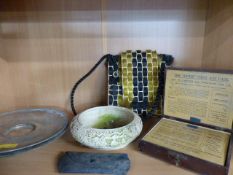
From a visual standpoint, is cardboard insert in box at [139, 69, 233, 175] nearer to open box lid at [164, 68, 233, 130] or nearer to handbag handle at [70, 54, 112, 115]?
A: open box lid at [164, 68, 233, 130]

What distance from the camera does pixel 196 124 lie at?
0.57 meters

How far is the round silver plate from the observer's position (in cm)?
54

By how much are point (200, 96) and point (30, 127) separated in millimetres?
504

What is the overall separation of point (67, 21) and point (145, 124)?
16.5 inches

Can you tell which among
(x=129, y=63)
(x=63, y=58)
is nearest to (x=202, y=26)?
(x=129, y=63)

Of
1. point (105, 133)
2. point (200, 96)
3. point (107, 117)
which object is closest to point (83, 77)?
point (107, 117)

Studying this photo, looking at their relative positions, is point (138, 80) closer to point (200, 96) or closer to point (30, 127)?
point (200, 96)

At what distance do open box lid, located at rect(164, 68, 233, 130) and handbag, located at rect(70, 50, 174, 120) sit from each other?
0.07 m

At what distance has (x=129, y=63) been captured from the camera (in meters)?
0.67

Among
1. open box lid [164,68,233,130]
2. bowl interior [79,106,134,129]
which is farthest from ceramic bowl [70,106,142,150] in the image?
open box lid [164,68,233,130]

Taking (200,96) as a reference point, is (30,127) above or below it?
below

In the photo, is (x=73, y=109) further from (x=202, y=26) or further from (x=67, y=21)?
(x=202, y=26)

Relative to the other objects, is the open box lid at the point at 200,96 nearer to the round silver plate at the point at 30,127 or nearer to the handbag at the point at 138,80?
the handbag at the point at 138,80

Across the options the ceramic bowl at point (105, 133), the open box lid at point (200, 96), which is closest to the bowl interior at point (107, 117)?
the ceramic bowl at point (105, 133)
